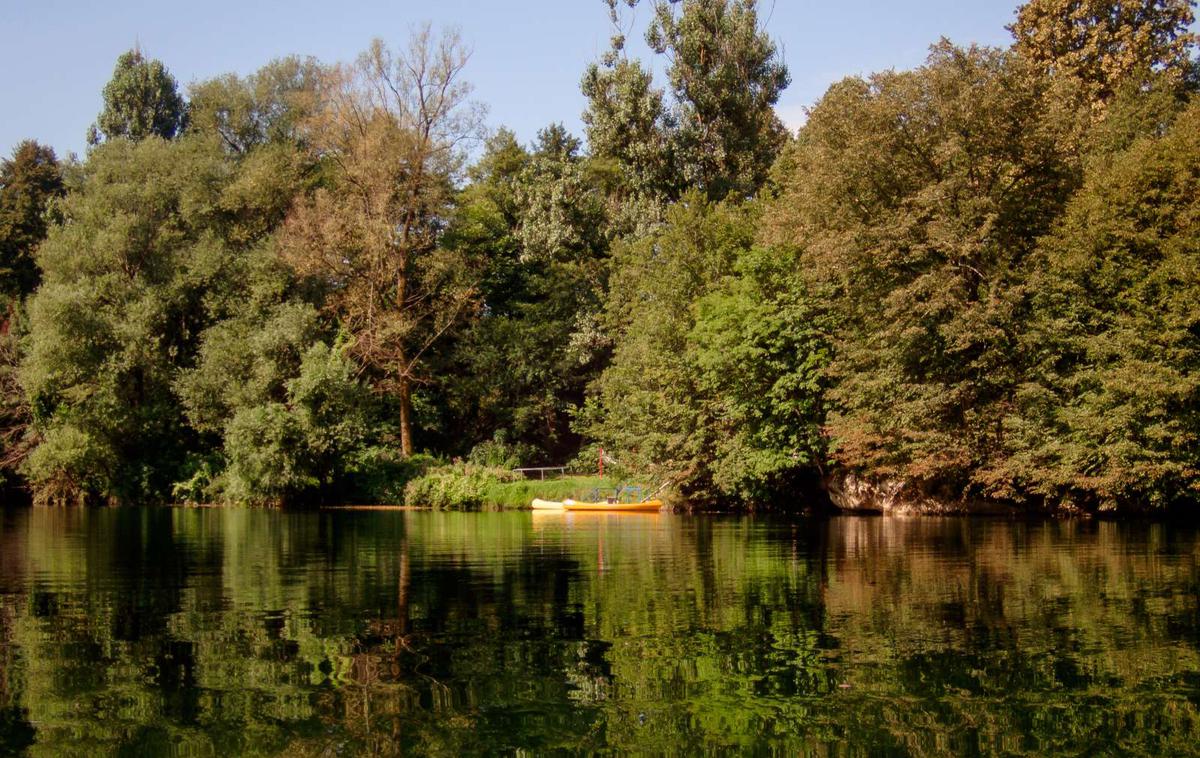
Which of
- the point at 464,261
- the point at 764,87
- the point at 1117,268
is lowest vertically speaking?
the point at 1117,268

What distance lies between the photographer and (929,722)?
7.48 meters

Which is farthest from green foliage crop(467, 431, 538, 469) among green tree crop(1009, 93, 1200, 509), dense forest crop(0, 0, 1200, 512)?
green tree crop(1009, 93, 1200, 509)

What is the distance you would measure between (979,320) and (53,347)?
40902mm

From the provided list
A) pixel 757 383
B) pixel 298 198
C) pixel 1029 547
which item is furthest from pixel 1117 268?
pixel 298 198

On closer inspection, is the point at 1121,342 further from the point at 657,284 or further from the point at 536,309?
the point at 536,309

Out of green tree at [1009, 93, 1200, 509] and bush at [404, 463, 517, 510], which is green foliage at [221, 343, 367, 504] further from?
green tree at [1009, 93, 1200, 509]

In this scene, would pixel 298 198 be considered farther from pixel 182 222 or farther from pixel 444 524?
pixel 444 524

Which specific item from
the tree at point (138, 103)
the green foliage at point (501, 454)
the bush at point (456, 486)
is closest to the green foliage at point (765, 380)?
the bush at point (456, 486)

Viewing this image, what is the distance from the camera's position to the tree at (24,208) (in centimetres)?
6372

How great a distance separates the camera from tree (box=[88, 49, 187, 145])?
7225 centimetres

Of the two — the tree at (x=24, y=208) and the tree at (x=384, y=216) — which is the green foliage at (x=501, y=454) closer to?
the tree at (x=384, y=216)

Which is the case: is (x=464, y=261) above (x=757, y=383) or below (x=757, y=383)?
above

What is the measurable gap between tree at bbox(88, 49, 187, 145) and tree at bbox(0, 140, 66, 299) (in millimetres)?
4979

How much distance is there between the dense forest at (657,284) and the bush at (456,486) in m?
0.50
